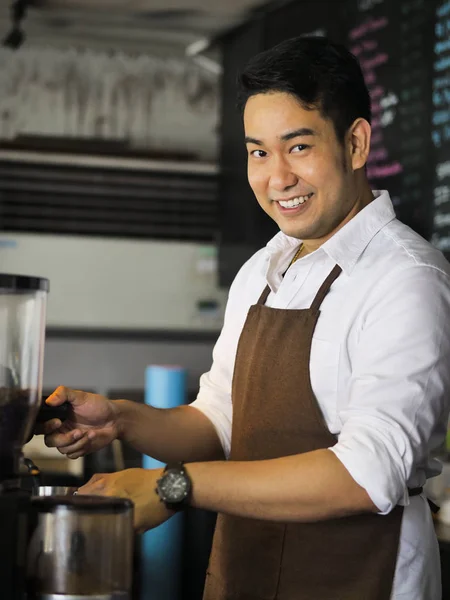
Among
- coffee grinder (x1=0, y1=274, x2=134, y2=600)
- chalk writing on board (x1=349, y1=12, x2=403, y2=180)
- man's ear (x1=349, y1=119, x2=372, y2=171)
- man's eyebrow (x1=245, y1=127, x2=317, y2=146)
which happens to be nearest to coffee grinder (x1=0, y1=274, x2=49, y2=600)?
coffee grinder (x1=0, y1=274, x2=134, y2=600)

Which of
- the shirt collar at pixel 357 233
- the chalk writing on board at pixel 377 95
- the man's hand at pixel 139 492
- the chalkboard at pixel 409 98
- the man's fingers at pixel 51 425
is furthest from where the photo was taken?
the chalk writing on board at pixel 377 95

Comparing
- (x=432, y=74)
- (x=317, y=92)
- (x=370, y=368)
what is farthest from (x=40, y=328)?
(x=432, y=74)

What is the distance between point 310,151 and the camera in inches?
65.9

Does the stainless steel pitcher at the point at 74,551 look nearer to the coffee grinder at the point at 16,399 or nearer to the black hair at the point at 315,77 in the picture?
the coffee grinder at the point at 16,399

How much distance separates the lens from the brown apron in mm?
1642

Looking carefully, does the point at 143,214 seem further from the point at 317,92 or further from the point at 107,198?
the point at 317,92

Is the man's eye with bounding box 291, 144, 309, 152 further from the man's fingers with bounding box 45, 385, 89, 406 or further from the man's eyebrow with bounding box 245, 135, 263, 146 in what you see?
the man's fingers with bounding box 45, 385, 89, 406

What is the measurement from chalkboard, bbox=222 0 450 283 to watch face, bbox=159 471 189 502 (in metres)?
1.95

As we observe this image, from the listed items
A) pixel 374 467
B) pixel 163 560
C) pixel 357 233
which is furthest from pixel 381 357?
pixel 163 560

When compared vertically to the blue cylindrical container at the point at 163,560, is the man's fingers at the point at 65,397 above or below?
above

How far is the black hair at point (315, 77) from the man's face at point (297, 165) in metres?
0.02

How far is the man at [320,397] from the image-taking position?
1.42 meters

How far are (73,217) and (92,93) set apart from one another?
668mm

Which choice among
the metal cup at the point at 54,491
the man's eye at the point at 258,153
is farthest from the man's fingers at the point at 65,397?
the man's eye at the point at 258,153
